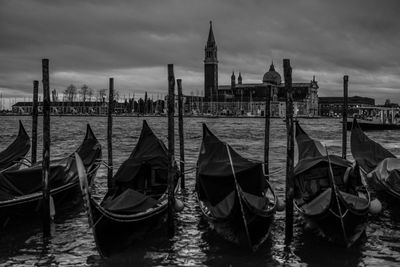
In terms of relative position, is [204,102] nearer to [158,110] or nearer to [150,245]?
[158,110]

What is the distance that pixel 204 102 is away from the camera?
445ft

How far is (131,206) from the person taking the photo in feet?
29.9

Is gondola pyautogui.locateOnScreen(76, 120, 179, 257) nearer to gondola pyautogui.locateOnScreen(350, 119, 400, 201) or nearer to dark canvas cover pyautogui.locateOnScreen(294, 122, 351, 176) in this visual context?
dark canvas cover pyautogui.locateOnScreen(294, 122, 351, 176)

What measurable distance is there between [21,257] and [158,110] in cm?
13018

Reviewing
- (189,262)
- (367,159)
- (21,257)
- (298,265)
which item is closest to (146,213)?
(189,262)

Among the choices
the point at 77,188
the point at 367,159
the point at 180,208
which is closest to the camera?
the point at 180,208

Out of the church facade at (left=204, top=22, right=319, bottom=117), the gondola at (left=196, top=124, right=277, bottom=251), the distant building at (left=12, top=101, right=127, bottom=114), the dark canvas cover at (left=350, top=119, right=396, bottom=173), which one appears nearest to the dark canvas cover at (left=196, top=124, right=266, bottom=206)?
the gondola at (left=196, top=124, right=277, bottom=251)

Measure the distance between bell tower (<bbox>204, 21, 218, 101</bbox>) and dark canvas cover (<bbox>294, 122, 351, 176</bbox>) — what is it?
115 m

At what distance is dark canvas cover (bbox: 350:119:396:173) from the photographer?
45.6 feet

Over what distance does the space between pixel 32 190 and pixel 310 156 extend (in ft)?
22.1

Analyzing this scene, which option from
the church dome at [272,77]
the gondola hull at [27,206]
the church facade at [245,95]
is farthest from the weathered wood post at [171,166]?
the church dome at [272,77]

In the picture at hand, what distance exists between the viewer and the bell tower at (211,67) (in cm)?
12775

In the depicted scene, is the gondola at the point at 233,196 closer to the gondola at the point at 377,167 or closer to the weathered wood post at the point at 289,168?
the weathered wood post at the point at 289,168

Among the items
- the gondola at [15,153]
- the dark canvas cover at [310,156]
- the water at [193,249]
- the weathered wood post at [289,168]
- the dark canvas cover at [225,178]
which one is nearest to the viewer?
the water at [193,249]
